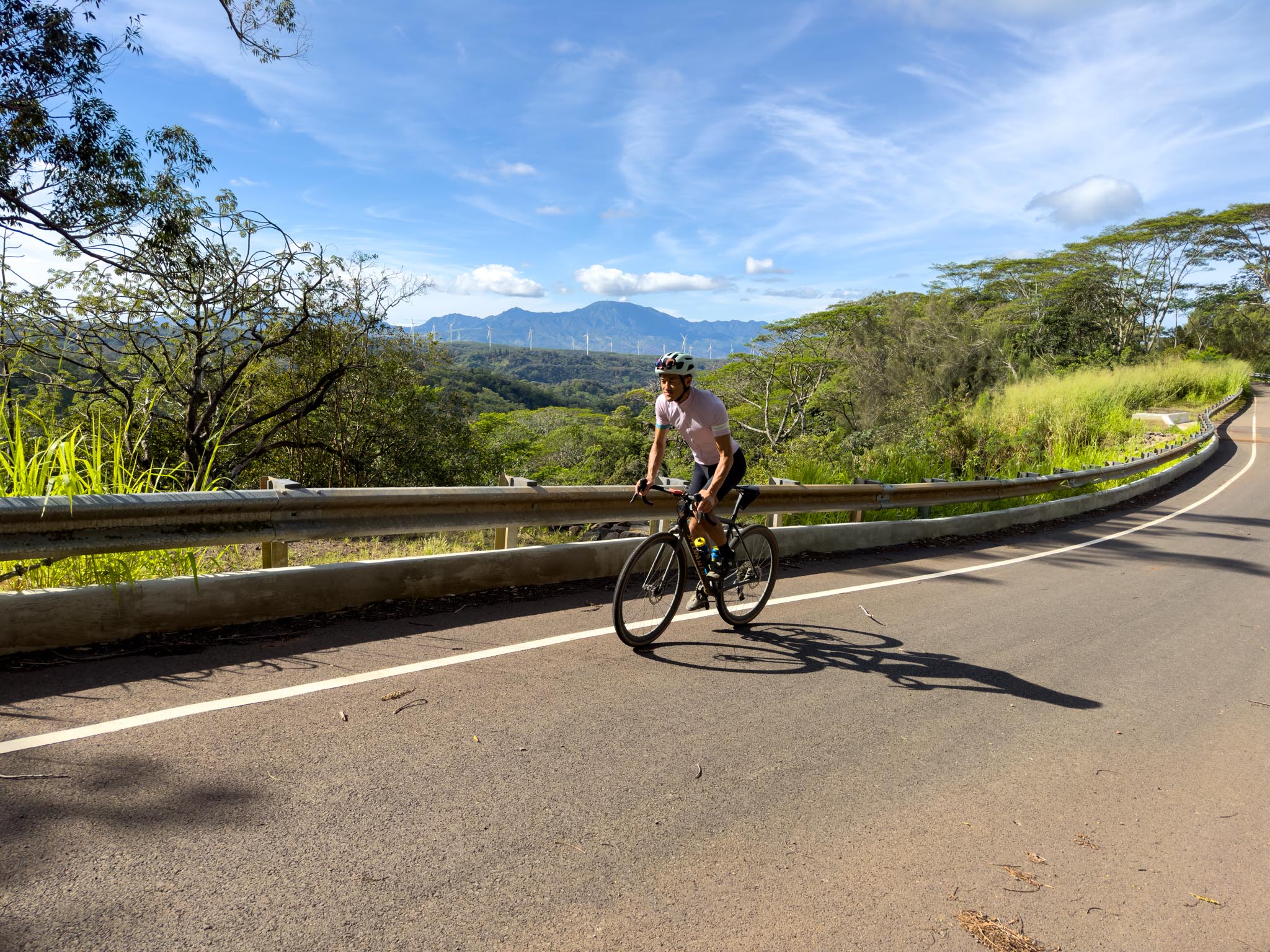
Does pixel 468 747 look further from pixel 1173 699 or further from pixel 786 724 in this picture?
pixel 1173 699

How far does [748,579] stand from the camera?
19.7 ft

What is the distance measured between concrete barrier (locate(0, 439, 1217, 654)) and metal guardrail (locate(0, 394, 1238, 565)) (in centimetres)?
25

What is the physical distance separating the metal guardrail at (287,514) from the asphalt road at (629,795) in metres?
0.69

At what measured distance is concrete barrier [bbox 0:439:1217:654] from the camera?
4242 mm

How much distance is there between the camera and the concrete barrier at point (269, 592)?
4.24 metres

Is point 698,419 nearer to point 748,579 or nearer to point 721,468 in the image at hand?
point 721,468

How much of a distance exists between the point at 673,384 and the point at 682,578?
143 centimetres

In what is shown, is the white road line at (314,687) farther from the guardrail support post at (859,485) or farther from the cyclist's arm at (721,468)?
the guardrail support post at (859,485)

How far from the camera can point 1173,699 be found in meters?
5.09

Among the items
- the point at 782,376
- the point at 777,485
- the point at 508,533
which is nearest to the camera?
the point at 508,533

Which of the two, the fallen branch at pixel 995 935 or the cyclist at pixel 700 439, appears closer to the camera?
the fallen branch at pixel 995 935

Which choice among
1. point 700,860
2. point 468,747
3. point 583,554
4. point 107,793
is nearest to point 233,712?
point 107,793

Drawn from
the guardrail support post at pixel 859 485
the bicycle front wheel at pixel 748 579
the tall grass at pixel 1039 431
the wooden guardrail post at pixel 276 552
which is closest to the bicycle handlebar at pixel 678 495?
the bicycle front wheel at pixel 748 579

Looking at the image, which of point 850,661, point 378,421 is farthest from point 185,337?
point 850,661
